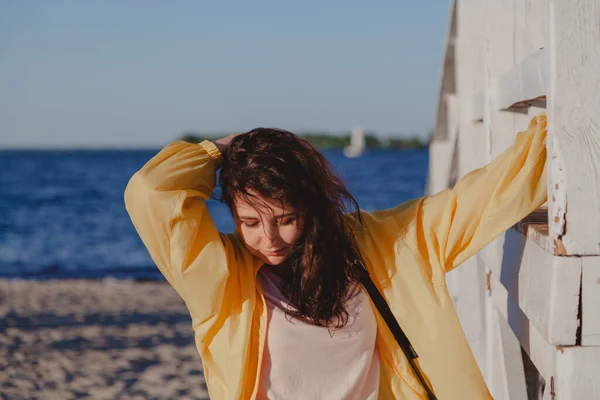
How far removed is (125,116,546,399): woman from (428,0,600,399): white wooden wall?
0.65 feet

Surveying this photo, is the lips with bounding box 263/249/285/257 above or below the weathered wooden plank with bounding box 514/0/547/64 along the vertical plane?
below

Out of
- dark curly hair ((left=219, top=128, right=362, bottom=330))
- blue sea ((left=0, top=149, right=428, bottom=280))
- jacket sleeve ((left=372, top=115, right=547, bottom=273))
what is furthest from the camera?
blue sea ((left=0, top=149, right=428, bottom=280))

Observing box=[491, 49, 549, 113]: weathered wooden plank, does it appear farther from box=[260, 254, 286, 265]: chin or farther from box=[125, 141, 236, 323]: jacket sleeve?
box=[125, 141, 236, 323]: jacket sleeve

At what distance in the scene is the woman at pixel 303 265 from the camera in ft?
6.58

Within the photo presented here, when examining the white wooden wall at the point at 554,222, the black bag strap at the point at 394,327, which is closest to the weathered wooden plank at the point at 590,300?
the white wooden wall at the point at 554,222

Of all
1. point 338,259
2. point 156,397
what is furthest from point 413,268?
point 156,397

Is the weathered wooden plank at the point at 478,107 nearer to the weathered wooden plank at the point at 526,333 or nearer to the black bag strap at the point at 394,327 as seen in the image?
the weathered wooden plank at the point at 526,333

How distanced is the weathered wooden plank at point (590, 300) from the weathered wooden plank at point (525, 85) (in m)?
0.39

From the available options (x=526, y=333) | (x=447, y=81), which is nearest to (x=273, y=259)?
(x=526, y=333)

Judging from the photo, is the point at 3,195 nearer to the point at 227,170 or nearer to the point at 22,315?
the point at 22,315

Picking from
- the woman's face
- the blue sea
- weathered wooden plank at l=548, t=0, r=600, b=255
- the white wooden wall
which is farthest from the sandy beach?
weathered wooden plank at l=548, t=0, r=600, b=255

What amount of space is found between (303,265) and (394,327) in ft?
0.99

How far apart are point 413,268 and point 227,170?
569mm

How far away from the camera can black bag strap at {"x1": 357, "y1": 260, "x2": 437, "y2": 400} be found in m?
2.04
